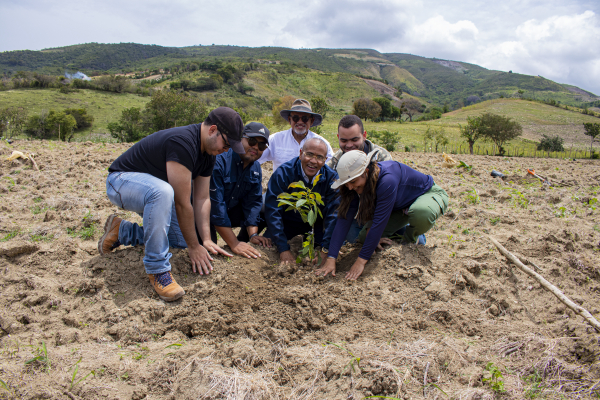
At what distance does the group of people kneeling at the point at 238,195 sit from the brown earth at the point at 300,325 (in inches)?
8.1

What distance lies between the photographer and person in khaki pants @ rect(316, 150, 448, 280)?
257cm

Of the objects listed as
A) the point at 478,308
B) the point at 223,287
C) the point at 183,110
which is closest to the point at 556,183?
the point at 478,308

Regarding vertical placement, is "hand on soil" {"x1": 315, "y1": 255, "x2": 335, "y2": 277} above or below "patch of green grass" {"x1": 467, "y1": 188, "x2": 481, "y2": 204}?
below

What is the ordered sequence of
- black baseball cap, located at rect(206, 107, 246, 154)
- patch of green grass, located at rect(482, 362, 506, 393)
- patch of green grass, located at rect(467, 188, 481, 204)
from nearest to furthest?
patch of green grass, located at rect(482, 362, 506, 393), black baseball cap, located at rect(206, 107, 246, 154), patch of green grass, located at rect(467, 188, 481, 204)

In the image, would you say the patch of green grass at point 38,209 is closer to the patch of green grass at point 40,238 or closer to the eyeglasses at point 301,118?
the patch of green grass at point 40,238

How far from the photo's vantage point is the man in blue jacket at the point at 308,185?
311cm

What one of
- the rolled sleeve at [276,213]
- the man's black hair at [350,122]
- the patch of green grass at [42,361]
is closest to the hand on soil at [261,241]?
the rolled sleeve at [276,213]

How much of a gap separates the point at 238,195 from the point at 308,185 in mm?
813

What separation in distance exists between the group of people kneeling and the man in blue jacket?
0.01m

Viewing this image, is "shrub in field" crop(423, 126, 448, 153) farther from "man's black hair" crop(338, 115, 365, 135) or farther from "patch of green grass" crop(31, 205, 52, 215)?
"patch of green grass" crop(31, 205, 52, 215)

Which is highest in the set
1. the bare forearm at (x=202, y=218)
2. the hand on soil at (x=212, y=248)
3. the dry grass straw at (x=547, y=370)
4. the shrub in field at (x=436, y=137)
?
the shrub in field at (x=436, y=137)

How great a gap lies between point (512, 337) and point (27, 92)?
63.1m

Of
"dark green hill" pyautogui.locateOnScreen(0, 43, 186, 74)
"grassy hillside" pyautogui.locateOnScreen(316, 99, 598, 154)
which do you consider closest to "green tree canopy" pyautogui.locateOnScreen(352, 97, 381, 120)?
"grassy hillside" pyautogui.locateOnScreen(316, 99, 598, 154)

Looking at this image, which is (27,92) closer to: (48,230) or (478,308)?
(48,230)
